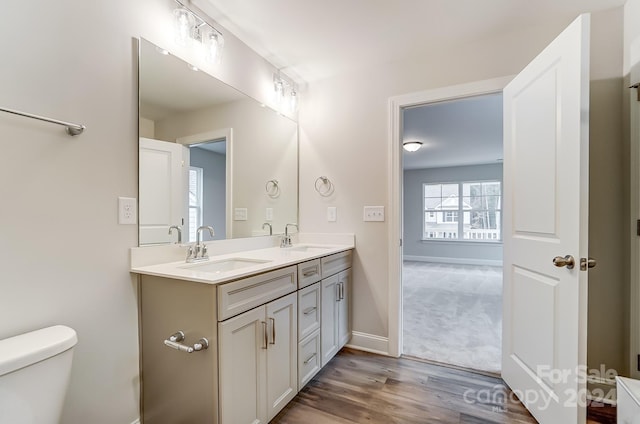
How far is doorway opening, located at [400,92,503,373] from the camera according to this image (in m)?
2.64

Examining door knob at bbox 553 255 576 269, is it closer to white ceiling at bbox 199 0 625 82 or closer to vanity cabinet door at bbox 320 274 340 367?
vanity cabinet door at bbox 320 274 340 367

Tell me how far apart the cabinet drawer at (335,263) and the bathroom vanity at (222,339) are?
246mm

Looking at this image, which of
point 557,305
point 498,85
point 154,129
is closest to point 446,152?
point 498,85

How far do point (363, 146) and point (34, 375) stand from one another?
7.44 feet

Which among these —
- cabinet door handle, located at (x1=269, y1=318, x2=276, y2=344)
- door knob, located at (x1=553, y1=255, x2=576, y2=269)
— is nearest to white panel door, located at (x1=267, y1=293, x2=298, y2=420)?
cabinet door handle, located at (x1=269, y1=318, x2=276, y2=344)

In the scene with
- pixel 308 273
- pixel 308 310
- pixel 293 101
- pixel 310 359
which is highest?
pixel 293 101

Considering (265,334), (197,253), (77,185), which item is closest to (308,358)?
(265,334)

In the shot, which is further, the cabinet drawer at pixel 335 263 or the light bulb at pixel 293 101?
the light bulb at pixel 293 101

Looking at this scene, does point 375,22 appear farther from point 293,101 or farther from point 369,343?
point 369,343

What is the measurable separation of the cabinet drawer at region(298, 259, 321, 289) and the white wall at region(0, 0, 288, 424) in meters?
0.88

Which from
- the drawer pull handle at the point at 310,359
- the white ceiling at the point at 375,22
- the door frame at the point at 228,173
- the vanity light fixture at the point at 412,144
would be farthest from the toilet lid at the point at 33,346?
the vanity light fixture at the point at 412,144

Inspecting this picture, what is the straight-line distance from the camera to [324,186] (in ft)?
8.63

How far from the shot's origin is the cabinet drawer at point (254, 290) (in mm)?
1255

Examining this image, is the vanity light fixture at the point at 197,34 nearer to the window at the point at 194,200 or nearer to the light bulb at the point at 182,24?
the light bulb at the point at 182,24
